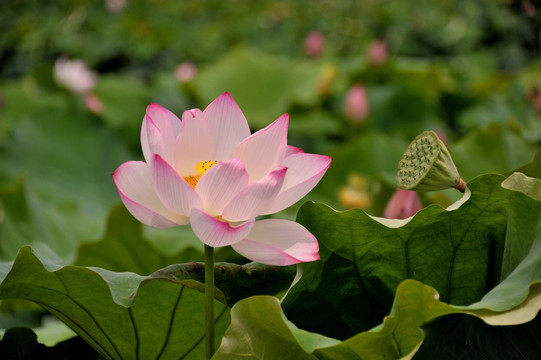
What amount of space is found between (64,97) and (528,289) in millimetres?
2985

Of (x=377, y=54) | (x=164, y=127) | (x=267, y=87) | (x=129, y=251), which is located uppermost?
(x=164, y=127)

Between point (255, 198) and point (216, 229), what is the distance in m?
0.04

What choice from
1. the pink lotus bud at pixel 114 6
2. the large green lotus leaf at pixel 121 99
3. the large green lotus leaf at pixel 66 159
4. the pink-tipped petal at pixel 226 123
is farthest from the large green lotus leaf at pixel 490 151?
the pink lotus bud at pixel 114 6

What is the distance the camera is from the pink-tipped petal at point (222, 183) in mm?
570

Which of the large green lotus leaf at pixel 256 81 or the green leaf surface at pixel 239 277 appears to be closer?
the green leaf surface at pixel 239 277

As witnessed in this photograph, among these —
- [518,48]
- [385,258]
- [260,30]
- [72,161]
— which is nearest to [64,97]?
[72,161]

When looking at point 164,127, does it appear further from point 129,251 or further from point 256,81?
point 256,81

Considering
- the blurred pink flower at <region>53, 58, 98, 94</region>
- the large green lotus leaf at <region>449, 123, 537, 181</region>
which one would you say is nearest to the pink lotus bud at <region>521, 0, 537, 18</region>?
→ the blurred pink flower at <region>53, 58, 98, 94</region>

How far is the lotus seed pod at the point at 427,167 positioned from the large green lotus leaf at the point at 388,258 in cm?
3

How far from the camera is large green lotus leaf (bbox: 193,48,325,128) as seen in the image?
2.82 m

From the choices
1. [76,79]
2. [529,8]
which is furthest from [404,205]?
[529,8]

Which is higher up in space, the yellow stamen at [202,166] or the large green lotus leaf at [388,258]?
the yellow stamen at [202,166]

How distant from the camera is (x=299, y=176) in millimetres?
620

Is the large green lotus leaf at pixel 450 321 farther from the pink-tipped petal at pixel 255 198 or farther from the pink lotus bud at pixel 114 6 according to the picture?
the pink lotus bud at pixel 114 6
